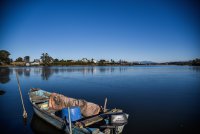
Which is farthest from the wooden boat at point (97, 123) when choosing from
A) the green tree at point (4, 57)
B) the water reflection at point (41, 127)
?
the green tree at point (4, 57)

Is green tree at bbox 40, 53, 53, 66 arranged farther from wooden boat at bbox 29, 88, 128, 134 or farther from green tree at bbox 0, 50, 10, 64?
wooden boat at bbox 29, 88, 128, 134

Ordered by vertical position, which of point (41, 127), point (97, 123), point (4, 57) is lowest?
point (41, 127)

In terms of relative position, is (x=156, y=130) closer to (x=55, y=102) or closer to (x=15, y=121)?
(x=55, y=102)

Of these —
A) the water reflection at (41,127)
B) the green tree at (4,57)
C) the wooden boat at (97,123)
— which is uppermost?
the green tree at (4,57)

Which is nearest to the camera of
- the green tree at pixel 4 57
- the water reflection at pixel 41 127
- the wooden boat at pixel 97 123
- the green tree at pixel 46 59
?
the wooden boat at pixel 97 123

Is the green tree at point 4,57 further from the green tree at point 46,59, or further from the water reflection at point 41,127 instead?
the water reflection at point 41,127

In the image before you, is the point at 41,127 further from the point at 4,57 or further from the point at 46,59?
the point at 46,59

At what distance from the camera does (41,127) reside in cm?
1223

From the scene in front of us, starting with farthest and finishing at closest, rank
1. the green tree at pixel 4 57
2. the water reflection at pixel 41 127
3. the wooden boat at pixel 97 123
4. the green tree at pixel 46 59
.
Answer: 1. the green tree at pixel 46 59
2. the green tree at pixel 4 57
3. the water reflection at pixel 41 127
4. the wooden boat at pixel 97 123

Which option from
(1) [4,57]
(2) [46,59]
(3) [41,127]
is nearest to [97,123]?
(3) [41,127]

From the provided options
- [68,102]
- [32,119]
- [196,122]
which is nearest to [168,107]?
[196,122]

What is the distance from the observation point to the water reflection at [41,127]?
11.4 meters

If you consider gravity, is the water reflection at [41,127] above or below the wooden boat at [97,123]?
below

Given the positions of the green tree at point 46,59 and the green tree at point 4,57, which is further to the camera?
the green tree at point 46,59
